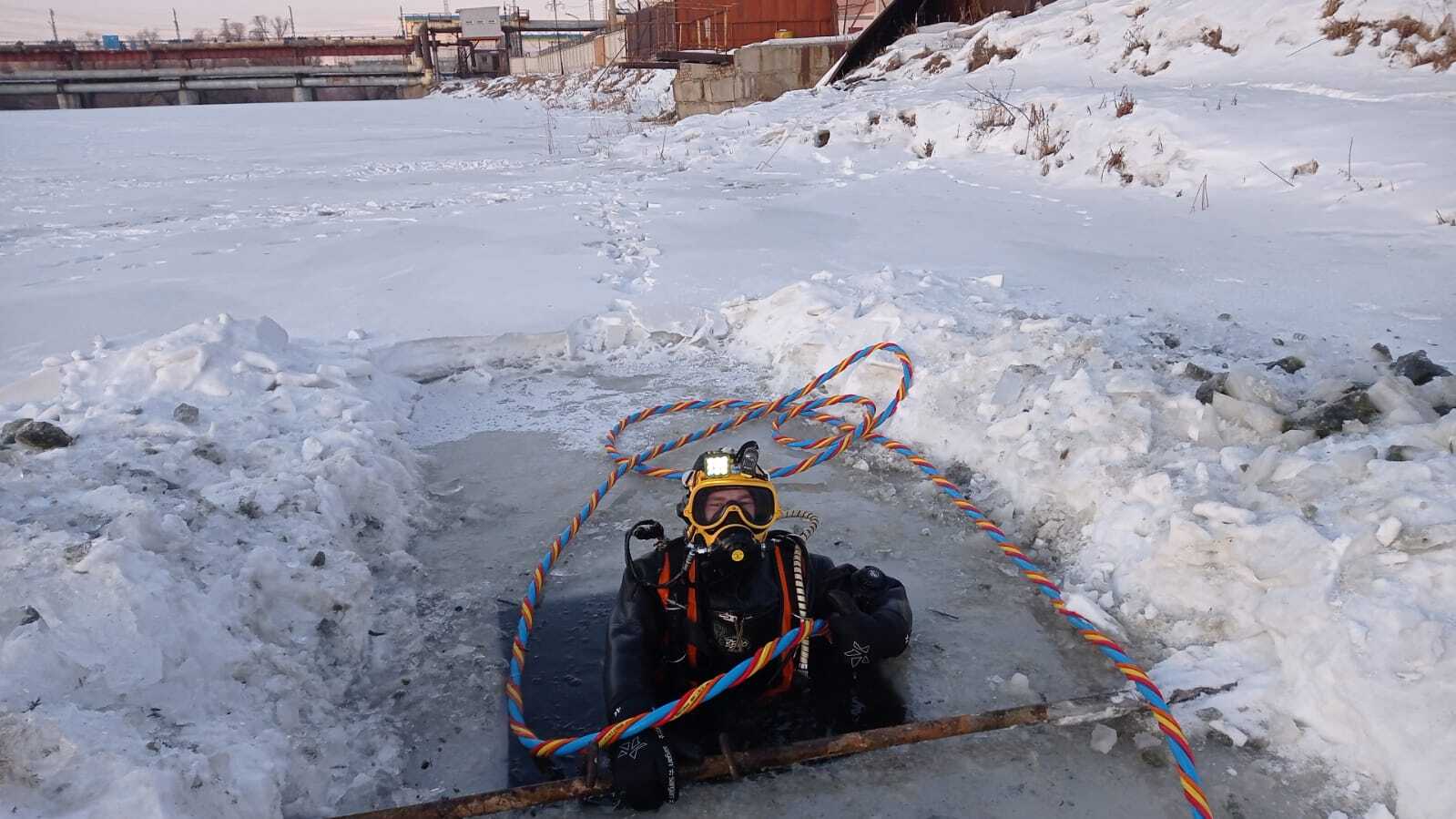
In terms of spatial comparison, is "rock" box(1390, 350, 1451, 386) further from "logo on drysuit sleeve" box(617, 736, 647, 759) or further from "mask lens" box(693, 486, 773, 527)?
"logo on drysuit sleeve" box(617, 736, 647, 759)

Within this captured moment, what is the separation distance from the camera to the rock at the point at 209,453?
12.4 ft

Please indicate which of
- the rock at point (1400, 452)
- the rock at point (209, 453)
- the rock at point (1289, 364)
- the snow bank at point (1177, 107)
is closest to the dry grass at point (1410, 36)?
the snow bank at point (1177, 107)

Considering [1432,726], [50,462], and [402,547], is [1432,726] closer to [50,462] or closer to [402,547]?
[402,547]

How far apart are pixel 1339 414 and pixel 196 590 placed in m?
4.25

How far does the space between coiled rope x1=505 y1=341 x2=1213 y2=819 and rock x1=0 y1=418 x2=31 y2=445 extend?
7.00ft

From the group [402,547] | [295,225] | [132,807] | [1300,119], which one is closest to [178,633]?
[132,807]

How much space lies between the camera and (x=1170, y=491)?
11.2 ft

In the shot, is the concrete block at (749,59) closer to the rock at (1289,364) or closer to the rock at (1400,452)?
the rock at (1289,364)

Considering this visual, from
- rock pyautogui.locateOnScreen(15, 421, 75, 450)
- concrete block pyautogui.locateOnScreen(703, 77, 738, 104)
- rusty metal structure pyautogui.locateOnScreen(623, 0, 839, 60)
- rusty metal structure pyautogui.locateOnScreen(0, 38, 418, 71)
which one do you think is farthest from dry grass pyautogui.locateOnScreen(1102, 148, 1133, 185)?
rusty metal structure pyautogui.locateOnScreen(0, 38, 418, 71)

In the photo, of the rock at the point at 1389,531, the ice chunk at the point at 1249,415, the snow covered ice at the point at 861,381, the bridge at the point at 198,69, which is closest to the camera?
the snow covered ice at the point at 861,381

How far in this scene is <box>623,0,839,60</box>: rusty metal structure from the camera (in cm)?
2062

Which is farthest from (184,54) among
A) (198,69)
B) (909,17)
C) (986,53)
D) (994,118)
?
(994,118)

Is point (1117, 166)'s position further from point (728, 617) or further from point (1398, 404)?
point (728, 617)

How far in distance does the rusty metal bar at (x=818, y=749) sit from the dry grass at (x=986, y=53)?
12983 mm
